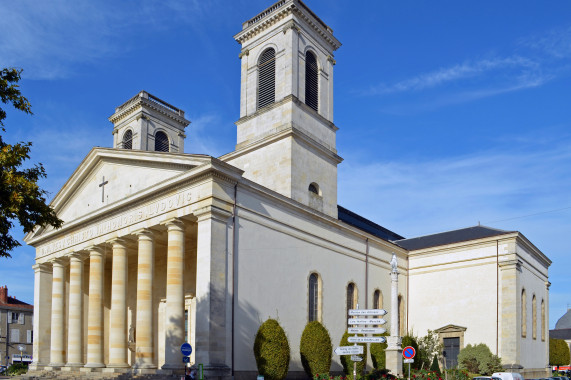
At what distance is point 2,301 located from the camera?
67938 millimetres

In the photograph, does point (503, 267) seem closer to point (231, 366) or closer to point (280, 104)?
point (280, 104)

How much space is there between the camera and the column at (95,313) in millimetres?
30938

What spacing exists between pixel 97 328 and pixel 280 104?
16846 mm

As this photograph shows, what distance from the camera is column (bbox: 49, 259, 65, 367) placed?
35031mm

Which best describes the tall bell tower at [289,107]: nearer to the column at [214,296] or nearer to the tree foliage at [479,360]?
the column at [214,296]

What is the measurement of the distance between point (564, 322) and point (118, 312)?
100m

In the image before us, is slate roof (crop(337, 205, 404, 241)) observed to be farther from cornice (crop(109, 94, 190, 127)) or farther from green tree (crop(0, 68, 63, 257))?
green tree (crop(0, 68, 63, 257))

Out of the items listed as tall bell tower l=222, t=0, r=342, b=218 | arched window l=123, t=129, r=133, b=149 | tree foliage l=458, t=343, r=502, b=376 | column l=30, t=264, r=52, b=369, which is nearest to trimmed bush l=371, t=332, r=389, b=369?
tree foliage l=458, t=343, r=502, b=376

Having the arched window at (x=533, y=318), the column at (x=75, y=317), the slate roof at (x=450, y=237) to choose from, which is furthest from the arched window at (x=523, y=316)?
the column at (x=75, y=317)

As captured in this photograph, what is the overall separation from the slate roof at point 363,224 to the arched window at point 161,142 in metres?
17.0

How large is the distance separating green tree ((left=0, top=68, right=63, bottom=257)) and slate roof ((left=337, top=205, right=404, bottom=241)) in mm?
28132

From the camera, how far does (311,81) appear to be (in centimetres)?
3878

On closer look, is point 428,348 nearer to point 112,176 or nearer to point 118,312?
point 118,312

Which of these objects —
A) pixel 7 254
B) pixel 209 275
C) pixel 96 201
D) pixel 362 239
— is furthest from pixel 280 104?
pixel 7 254
